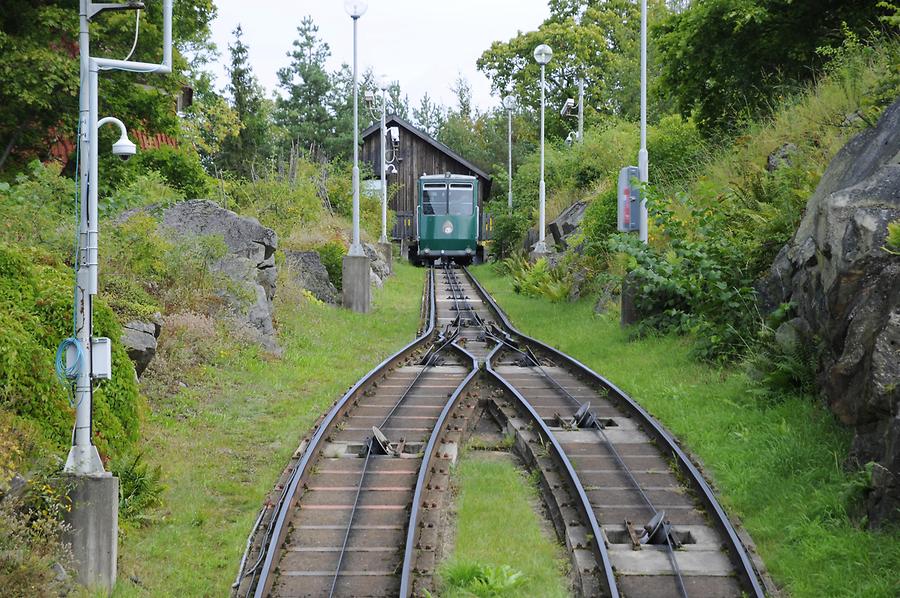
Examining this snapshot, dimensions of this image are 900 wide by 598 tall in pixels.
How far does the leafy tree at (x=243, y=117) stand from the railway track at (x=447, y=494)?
39014 mm

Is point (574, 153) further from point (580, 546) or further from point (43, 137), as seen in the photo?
point (580, 546)

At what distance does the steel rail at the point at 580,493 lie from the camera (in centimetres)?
712

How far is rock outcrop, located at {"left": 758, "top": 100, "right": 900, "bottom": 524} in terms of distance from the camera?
7.90 metres

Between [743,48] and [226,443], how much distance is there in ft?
53.3

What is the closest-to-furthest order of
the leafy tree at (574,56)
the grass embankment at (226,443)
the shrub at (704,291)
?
the grass embankment at (226,443) < the shrub at (704,291) < the leafy tree at (574,56)

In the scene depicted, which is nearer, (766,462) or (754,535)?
(754,535)

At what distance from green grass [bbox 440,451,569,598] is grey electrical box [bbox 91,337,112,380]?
9.78 ft

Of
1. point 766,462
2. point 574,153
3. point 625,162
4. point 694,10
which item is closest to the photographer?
point 766,462

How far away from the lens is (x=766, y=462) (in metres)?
9.46

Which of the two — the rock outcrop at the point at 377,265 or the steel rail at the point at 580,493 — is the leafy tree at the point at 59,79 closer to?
the steel rail at the point at 580,493

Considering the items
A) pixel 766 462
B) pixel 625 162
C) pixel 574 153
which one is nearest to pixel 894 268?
pixel 766 462

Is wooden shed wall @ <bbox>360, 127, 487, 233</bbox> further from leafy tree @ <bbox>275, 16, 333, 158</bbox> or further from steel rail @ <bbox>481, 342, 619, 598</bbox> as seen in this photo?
steel rail @ <bbox>481, 342, 619, 598</bbox>

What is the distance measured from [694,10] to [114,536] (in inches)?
755

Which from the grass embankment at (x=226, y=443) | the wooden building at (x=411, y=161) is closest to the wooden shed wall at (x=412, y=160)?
the wooden building at (x=411, y=161)
